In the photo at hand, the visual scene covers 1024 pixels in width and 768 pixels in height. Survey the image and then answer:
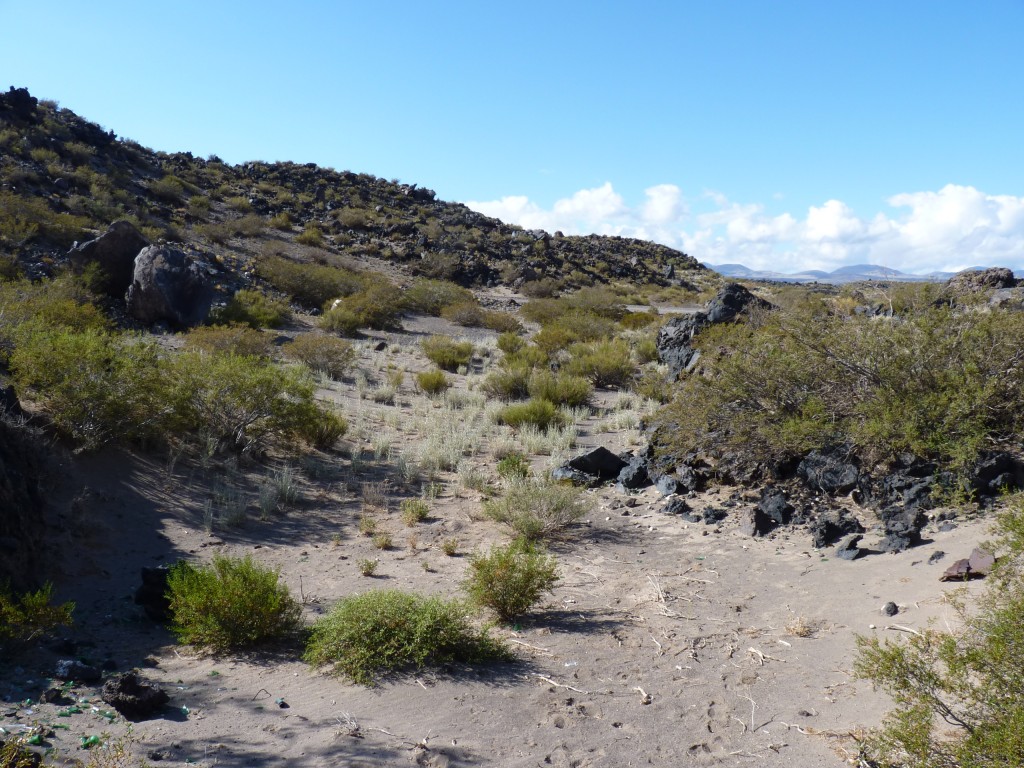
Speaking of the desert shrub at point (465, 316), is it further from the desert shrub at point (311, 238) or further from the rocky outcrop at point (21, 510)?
the rocky outcrop at point (21, 510)

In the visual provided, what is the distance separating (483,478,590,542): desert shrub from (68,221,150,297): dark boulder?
16.1 meters

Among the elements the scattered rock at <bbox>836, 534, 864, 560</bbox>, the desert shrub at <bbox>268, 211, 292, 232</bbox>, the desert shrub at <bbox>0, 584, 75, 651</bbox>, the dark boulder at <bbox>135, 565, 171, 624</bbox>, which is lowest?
the dark boulder at <bbox>135, 565, 171, 624</bbox>

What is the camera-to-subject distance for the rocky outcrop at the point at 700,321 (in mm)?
16609

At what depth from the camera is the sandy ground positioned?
4199mm

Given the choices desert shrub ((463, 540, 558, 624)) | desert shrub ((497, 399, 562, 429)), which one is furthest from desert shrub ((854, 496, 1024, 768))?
desert shrub ((497, 399, 562, 429))

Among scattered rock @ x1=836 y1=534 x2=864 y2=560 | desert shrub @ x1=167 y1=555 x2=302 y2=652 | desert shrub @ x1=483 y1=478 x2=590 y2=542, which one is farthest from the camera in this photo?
desert shrub @ x1=483 y1=478 x2=590 y2=542

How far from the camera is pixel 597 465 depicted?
416 inches

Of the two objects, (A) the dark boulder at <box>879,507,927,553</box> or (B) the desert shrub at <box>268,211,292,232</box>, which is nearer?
(A) the dark boulder at <box>879,507,927,553</box>

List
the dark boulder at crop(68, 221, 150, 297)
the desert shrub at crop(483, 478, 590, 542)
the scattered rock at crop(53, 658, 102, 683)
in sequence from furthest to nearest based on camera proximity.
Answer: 1. the dark boulder at crop(68, 221, 150, 297)
2. the desert shrub at crop(483, 478, 590, 542)
3. the scattered rock at crop(53, 658, 102, 683)

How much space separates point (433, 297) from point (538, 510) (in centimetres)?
2362

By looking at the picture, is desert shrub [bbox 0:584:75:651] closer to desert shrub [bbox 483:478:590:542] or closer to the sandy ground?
the sandy ground

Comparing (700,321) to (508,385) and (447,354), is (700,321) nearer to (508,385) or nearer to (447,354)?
(508,385)

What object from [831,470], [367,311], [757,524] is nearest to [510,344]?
[367,311]

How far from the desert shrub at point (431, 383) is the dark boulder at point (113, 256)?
31.2ft
